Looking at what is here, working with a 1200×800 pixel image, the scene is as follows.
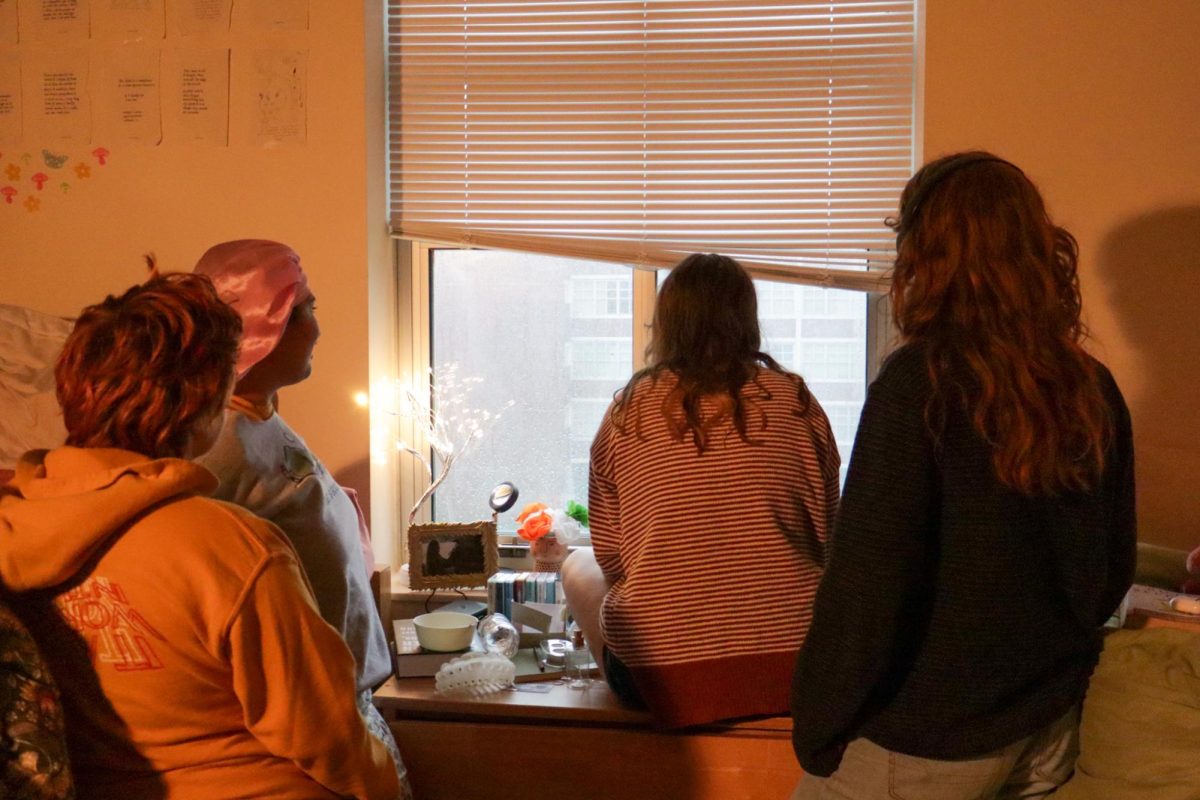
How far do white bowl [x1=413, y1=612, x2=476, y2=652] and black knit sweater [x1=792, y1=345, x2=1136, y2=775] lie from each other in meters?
1.08

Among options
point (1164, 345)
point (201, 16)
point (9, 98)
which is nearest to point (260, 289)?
point (201, 16)

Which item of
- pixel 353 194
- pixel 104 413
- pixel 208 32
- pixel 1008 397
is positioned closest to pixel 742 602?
pixel 1008 397

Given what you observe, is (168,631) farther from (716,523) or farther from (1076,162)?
(1076,162)

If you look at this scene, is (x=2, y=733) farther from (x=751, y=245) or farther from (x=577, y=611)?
(x=751, y=245)

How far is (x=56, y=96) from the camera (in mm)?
2652

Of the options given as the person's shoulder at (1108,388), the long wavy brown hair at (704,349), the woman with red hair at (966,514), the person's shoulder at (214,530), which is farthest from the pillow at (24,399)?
the person's shoulder at (1108,388)

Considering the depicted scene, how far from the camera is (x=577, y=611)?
7.57 feet

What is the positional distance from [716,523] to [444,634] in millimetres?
686

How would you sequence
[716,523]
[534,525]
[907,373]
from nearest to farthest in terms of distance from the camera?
[907,373] → [716,523] → [534,525]

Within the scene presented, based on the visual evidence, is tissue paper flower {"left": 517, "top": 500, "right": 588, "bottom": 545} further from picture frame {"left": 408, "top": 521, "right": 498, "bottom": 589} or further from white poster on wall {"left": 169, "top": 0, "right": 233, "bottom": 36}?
white poster on wall {"left": 169, "top": 0, "right": 233, "bottom": 36}

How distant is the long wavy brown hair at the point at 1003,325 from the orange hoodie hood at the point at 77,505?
816 millimetres

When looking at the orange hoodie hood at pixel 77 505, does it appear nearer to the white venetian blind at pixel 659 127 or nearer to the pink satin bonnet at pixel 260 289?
the pink satin bonnet at pixel 260 289

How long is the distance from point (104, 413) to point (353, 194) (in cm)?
153

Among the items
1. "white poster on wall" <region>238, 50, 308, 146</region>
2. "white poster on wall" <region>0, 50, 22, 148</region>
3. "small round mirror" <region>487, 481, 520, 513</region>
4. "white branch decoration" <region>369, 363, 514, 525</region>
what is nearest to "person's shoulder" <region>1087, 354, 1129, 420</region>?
"small round mirror" <region>487, 481, 520, 513</region>
